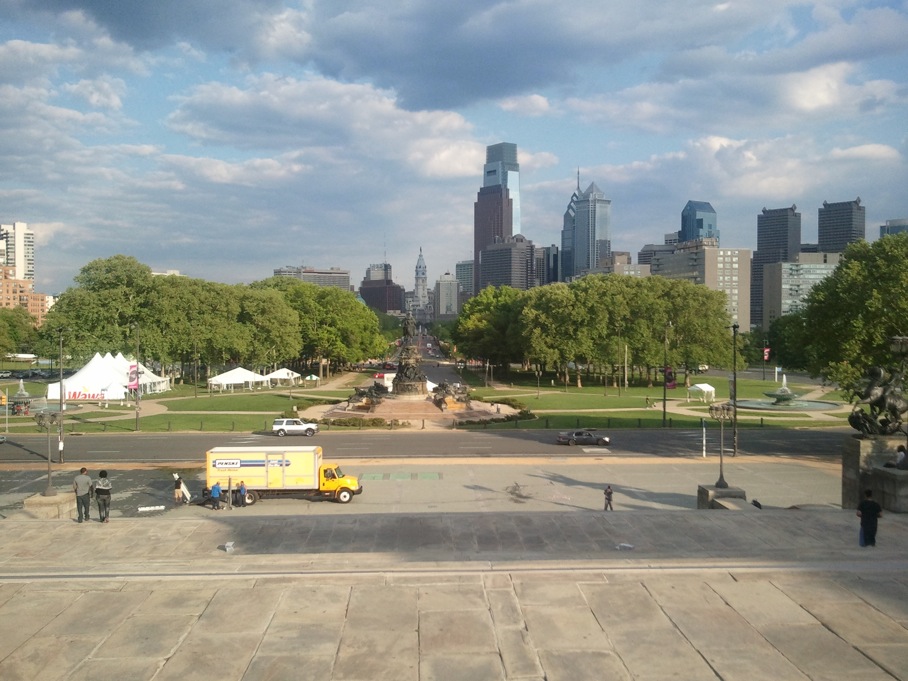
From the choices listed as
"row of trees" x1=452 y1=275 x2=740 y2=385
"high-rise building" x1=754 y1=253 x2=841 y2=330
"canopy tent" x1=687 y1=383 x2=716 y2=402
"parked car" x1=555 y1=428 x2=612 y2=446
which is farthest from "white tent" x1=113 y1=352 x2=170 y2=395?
"high-rise building" x1=754 y1=253 x2=841 y2=330

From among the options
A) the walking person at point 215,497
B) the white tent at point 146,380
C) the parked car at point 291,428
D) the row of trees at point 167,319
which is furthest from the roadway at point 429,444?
the row of trees at point 167,319

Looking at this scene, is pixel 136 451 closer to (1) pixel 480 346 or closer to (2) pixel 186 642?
(2) pixel 186 642

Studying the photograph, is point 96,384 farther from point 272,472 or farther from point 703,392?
point 703,392

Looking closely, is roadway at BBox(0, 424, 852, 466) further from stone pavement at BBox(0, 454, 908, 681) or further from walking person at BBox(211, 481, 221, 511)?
stone pavement at BBox(0, 454, 908, 681)

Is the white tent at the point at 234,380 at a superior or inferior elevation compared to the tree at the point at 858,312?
inferior

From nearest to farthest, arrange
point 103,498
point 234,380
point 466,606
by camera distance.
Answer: point 466,606 → point 103,498 → point 234,380

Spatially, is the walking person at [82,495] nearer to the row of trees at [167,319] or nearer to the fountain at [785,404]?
the row of trees at [167,319]

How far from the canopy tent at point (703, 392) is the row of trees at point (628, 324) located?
30.4ft

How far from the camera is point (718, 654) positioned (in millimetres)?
10430

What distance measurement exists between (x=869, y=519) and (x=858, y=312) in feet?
80.2

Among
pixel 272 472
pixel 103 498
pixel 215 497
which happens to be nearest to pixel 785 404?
pixel 272 472

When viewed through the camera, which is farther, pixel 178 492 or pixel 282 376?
pixel 282 376

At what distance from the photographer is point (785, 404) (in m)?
62.8

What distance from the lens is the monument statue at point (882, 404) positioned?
22.1 m
